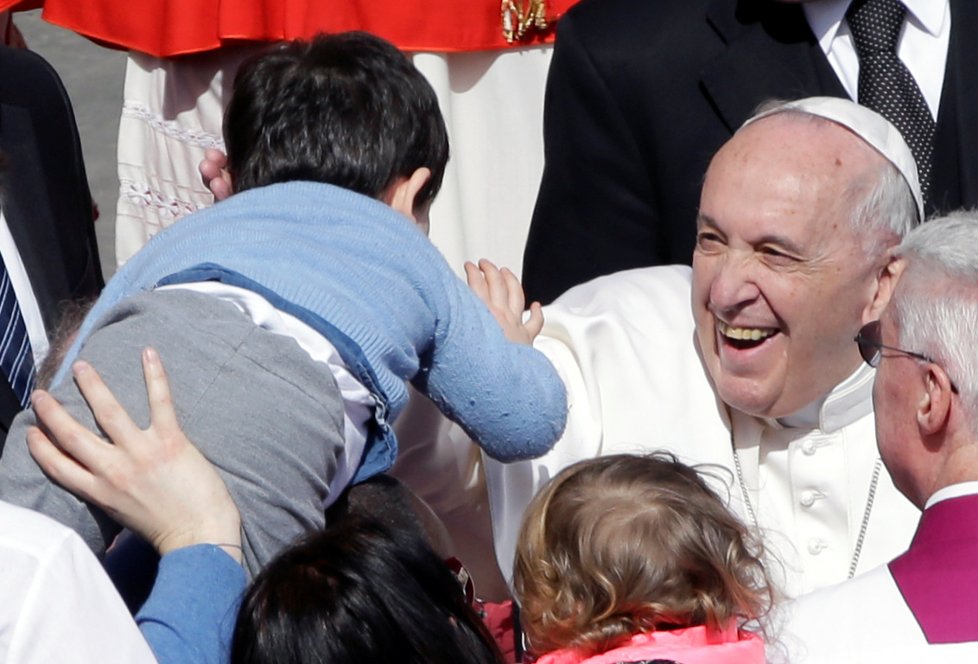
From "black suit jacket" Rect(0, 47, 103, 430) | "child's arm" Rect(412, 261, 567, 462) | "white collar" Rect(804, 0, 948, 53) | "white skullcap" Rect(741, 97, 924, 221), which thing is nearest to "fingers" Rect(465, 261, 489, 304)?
"child's arm" Rect(412, 261, 567, 462)

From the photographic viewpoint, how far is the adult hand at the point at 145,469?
202 centimetres

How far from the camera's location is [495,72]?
417 centimetres

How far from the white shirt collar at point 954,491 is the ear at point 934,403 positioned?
7cm

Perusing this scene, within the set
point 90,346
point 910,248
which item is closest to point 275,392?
point 90,346

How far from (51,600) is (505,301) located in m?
1.40

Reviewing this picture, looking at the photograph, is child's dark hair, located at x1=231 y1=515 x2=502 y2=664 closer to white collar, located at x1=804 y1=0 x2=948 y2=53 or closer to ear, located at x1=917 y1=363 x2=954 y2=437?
ear, located at x1=917 y1=363 x2=954 y2=437

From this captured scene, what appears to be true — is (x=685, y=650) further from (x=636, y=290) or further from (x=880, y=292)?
(x=636, y=290)

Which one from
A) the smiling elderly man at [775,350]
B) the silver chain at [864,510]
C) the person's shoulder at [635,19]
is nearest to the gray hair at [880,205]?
the smiling elderly man at [775,350]

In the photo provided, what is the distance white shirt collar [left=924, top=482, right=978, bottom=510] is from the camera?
204 centimetres

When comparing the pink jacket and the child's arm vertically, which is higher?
the child's arm

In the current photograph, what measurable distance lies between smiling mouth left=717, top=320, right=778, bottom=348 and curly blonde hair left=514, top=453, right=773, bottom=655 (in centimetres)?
67

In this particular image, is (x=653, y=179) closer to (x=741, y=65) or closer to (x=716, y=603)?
(x=741, y=65)

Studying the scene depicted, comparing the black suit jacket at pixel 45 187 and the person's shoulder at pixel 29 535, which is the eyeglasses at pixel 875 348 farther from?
the black suit jacket at pixel 45 187

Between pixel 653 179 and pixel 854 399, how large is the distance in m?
0.75
